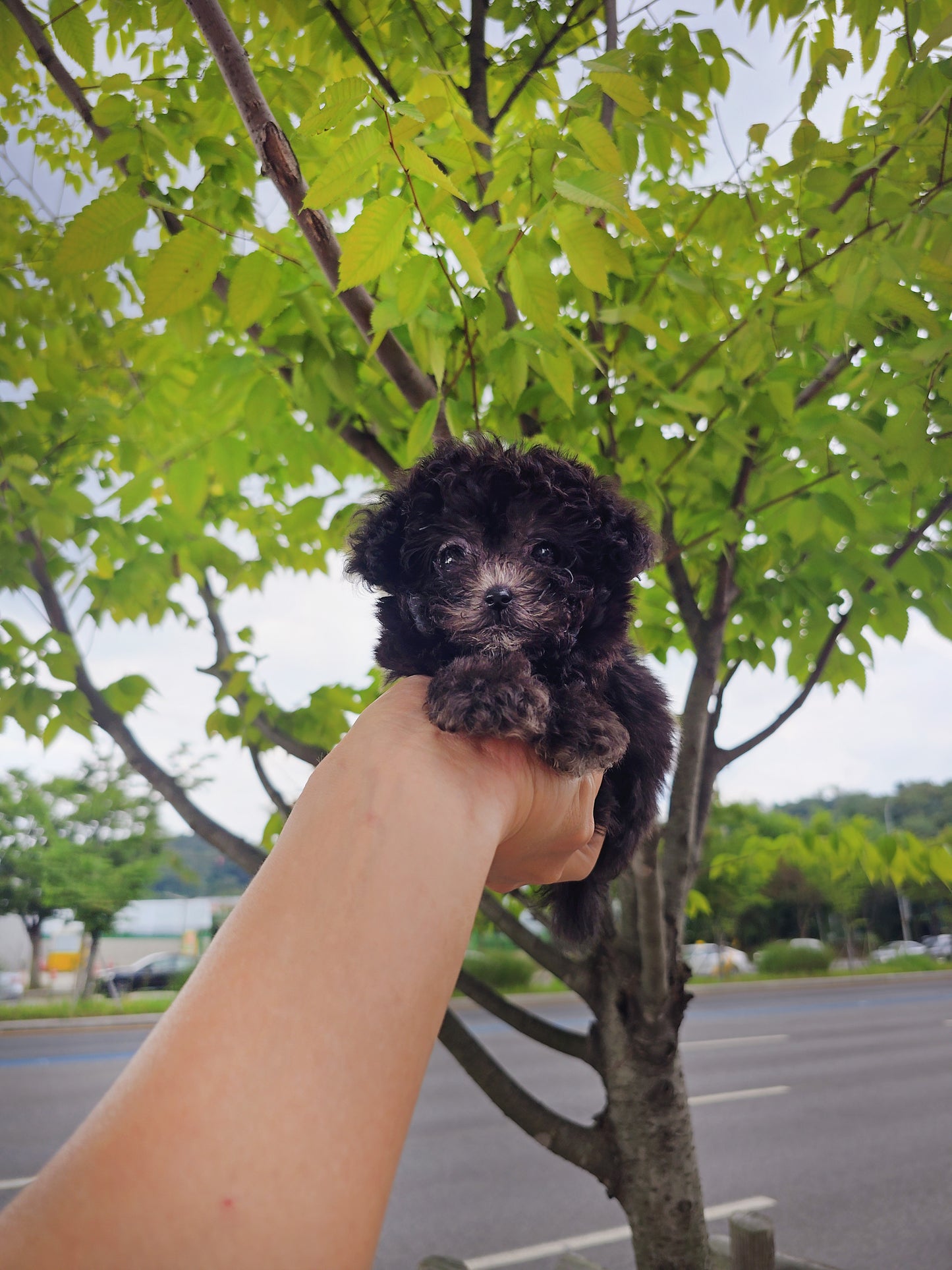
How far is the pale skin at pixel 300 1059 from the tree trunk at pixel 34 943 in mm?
29352

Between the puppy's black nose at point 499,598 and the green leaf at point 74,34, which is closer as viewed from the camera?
the puppy's black nose at point 499,598

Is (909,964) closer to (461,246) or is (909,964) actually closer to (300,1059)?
(461,246)

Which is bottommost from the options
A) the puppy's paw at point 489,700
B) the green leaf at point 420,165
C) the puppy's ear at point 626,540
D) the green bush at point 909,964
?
the green bush at point 909,964

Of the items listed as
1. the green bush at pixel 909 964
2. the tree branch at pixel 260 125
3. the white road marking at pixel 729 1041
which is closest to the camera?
Answer: the tree branch at pixel 260 125

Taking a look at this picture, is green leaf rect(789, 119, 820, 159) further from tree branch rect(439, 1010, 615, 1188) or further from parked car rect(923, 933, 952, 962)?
parked car rect(923, 933, 952, 962)

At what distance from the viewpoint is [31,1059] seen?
1471 cm

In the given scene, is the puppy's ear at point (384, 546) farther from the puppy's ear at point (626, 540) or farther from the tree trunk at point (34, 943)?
the tree trunk at point (34, 943)

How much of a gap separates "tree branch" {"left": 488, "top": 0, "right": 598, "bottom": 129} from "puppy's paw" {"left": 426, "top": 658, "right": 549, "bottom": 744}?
210cm

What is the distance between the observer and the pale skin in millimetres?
619

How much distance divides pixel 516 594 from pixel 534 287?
0.89m

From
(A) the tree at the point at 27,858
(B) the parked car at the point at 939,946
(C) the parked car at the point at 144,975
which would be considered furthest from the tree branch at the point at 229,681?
(B) the parked car at the point at 939,946

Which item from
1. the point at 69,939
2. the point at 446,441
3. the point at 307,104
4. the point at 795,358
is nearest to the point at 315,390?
the point at 307,104

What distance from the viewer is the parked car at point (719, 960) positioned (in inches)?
1349

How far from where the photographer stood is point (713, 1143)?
10633 mm
